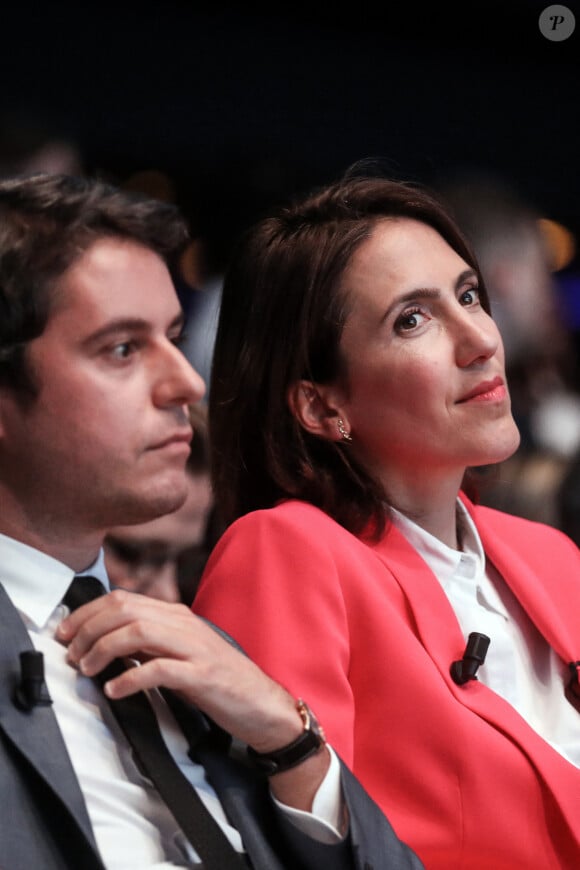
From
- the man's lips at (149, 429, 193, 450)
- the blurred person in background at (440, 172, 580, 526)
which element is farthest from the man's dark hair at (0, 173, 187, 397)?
the blurred person in background at (440, 172, 580, 526)

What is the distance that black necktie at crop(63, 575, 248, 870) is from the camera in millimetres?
1298

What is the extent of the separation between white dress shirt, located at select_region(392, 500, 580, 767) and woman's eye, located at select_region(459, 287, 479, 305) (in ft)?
1.17

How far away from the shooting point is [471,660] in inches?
68.5

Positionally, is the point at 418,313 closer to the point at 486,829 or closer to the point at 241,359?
the point at 241,359

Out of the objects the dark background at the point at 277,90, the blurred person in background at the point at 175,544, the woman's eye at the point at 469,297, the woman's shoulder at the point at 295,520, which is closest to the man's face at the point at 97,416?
the woman's shoulder at the point at 295,520

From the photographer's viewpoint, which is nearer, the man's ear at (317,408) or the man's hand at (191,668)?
the man's hand at (191,668)

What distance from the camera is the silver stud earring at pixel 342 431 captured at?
1.95 meters

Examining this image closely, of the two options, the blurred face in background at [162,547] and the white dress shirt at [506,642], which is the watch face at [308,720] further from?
the blurred face in background at [162,547]

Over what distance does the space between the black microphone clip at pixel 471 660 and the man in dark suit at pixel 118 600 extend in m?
0.33

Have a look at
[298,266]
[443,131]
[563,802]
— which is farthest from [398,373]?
[443,131]

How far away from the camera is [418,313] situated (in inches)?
75.8

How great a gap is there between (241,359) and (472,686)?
619 mm

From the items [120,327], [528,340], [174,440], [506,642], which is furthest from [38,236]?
[528,340]

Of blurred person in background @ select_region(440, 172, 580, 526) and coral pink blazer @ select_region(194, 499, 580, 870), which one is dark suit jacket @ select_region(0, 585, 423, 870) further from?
blurred person in background @ select_region(440, 172, 580, 526)
